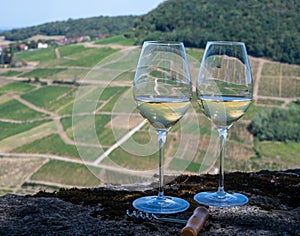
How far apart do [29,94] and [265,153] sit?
1720cm

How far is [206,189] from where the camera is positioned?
154 centimetres

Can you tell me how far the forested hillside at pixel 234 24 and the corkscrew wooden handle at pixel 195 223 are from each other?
96.7 feet

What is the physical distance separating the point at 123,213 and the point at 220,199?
0.31m

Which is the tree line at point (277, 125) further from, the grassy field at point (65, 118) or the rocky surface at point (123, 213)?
the rocky surface at point (123, 213)

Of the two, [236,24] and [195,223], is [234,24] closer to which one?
[236,24]

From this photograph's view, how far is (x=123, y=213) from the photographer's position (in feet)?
3.98

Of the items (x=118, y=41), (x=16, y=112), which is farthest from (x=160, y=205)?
(x=118, y=41)

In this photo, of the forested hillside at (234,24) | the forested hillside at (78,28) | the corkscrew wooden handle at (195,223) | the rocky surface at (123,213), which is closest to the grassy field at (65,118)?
the forested hillside at (234,24)

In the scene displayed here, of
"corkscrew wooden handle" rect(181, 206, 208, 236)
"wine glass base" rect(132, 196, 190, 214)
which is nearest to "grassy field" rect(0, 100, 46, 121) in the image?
"wine glass base" rect(132, 196, 190, 214)

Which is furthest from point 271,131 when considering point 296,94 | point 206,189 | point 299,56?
point 206,189

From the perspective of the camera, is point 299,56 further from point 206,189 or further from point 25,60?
point 206,189

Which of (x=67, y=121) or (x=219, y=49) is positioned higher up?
(x=219, y=49)

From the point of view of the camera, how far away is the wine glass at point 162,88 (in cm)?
125

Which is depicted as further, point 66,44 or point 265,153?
point 66,44
